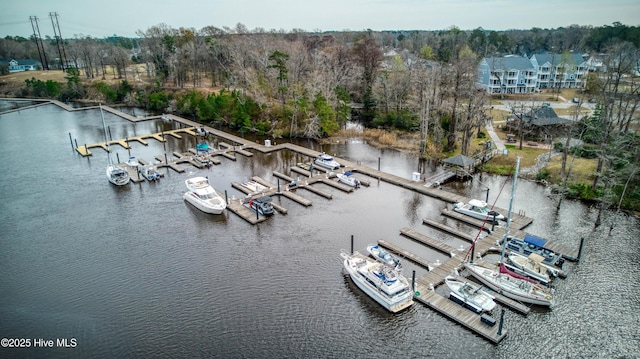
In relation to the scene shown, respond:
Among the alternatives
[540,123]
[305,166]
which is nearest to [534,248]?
[305,166]

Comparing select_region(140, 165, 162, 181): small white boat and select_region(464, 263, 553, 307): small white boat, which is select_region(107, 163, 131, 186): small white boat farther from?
select_region(464, 263, 553, 307): small white boat

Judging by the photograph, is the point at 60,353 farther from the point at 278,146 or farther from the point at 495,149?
the point at 495,149

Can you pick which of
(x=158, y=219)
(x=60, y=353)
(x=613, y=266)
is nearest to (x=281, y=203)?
(x=158, y=219)

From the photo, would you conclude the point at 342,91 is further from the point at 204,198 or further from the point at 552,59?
the point at 552,59

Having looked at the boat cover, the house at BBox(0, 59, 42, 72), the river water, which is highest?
the house at BBox(0, 59, 42, 72)

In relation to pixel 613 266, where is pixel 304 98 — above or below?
above

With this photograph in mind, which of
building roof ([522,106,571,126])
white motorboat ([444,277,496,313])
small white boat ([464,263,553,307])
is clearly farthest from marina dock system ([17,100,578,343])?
building roof ([522,106,571,126])
